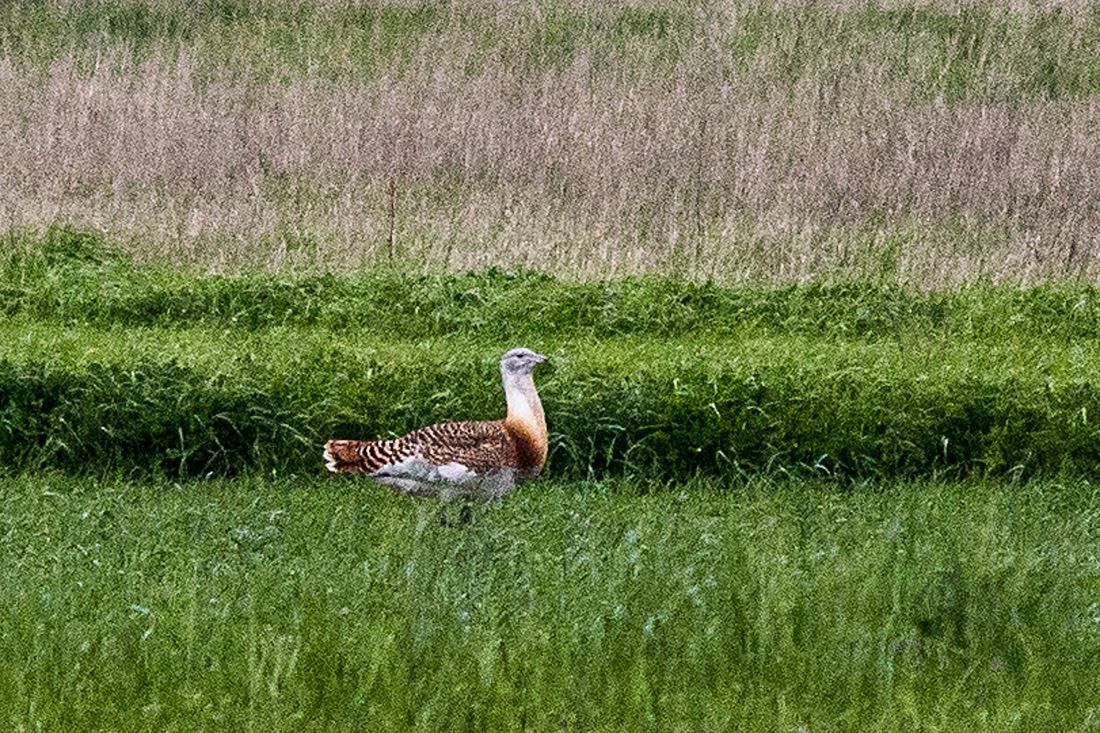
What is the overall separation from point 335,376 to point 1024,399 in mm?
3291

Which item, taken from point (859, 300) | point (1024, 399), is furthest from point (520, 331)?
point (1024, 399)

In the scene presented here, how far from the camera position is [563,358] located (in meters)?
9.16

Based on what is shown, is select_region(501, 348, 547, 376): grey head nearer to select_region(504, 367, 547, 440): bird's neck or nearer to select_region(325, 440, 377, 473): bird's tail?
select_region(504, 367, 547, 440): bird's neck

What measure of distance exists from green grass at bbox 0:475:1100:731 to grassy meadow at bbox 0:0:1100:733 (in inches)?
0.7

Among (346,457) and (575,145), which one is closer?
(346,457)

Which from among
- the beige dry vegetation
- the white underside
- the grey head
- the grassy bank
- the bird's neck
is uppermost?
the grey head

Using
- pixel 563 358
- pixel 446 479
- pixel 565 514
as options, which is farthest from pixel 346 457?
pixel 563 358

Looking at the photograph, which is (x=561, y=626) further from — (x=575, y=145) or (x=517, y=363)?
(x=575, y=145)

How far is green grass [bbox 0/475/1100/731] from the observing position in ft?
13.7

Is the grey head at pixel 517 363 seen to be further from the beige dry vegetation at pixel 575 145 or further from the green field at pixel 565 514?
the beige dry vegetation at pixel 575 145

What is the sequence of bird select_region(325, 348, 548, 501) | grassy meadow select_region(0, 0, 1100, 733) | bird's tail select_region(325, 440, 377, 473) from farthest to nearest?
bird's tail select_region(325, 440, 377, 473) → bird select_region(325, 348, 548, 501) → grassy meadow select_region(0, 0, 1100, 733)

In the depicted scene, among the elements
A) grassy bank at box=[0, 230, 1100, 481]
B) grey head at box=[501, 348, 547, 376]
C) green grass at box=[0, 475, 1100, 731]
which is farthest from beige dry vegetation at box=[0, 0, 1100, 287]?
green grass at box=[0, 475, 1100, 731]

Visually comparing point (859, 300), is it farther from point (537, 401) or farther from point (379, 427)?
point (537, 401)

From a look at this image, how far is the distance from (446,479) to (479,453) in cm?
17
